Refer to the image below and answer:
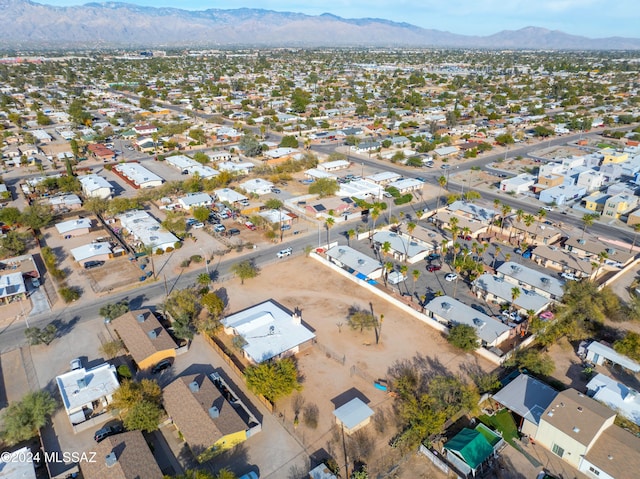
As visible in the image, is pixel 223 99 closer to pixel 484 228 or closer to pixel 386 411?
pixel 484 228

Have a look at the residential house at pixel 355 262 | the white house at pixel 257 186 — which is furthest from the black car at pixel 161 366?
the white house at pixel 257 186

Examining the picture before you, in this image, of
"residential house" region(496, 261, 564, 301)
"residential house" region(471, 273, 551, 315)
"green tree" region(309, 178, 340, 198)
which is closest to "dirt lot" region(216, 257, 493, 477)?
"residential house" region(471, 273, 551, 315)

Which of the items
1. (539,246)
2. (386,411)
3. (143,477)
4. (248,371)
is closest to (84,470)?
(143,477)

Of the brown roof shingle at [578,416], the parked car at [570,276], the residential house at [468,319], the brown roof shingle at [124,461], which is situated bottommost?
the parked car at [570,276]

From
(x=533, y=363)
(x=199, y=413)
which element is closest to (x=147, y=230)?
(x=199, y=413)

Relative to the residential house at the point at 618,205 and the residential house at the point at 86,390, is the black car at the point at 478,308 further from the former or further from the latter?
the residential house at the point at 618,205

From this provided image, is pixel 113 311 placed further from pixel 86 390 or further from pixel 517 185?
pixel 517 185
